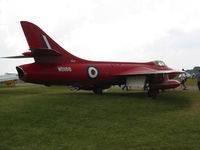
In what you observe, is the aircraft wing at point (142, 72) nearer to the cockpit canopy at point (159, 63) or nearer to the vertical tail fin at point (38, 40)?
the cockpit canopy at point (159, 63)

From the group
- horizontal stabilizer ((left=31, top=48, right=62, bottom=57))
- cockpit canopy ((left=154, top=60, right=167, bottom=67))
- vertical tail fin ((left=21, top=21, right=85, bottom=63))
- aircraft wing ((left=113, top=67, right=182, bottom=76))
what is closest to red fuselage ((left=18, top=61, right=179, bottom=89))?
aircraft wing ((left=113, top=67, right=182, bottom=76))

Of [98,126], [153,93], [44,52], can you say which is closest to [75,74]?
[44,52]

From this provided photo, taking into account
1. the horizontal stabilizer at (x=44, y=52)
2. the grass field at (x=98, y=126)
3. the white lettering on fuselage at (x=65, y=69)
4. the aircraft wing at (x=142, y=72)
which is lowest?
the grass field at (x=98, y=126)

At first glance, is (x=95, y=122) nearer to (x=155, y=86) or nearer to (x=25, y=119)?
(x=25, y=119)

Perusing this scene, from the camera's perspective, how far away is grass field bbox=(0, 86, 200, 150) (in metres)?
6.81

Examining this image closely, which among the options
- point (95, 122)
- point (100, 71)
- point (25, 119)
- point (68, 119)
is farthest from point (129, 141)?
point (100, 71)

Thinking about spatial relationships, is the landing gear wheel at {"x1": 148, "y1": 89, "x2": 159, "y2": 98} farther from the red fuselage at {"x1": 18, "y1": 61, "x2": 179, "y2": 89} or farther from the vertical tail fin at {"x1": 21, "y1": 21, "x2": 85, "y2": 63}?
the vertical tail fin at {"x1": 21, "y1": 21, "x2": 85, "y2": 63}

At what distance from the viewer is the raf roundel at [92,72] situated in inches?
668

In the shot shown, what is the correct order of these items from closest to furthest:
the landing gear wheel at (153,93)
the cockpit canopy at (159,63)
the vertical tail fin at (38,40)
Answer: the vertical tail fin at (38,40), the landing gear wheel at (153,93), the cockpit canopy at (159,63)

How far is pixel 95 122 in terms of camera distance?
9.31m

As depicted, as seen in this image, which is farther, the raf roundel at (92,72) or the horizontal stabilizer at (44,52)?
the raf roundel at (92,72)

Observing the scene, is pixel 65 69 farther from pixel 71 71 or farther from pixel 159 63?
pixel 159 63

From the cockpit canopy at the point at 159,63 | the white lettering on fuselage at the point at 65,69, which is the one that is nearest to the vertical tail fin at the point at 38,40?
the white lettering on fuselage at the point at 65,69

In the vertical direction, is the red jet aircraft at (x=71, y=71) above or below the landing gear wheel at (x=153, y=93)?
above
